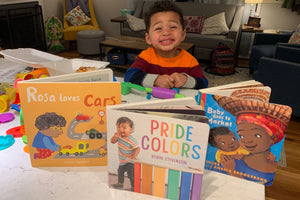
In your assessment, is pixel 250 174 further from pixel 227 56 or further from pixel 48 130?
pixel 227 56

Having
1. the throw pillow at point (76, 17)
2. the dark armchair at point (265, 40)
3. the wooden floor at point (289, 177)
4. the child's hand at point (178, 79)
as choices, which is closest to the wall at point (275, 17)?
the dark armchair at point (265, 40)

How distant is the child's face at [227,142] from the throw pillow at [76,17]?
4754 millimetres

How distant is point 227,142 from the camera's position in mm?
700

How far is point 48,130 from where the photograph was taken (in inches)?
28.4

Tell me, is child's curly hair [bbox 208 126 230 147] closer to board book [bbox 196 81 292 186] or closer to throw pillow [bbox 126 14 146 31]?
board book [bbox 196 81 292 186]

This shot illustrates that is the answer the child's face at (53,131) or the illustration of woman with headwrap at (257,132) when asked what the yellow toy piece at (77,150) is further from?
the illustration of woman with headwrap at (257,132)

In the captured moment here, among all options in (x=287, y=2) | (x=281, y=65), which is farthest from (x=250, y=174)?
(x=287, y=2)

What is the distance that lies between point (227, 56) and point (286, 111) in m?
3.17

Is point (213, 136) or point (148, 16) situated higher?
point (148, 16)

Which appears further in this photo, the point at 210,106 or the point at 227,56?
the point at 227,56

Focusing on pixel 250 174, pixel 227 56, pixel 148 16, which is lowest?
pixel 227 56

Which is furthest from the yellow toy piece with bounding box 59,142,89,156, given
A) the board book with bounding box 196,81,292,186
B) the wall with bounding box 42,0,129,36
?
the wall with bounding box 42,0,129,36

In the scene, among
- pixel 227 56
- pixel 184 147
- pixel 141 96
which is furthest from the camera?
pixel 227 56

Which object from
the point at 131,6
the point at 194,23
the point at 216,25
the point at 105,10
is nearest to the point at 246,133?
the point at 216,25
